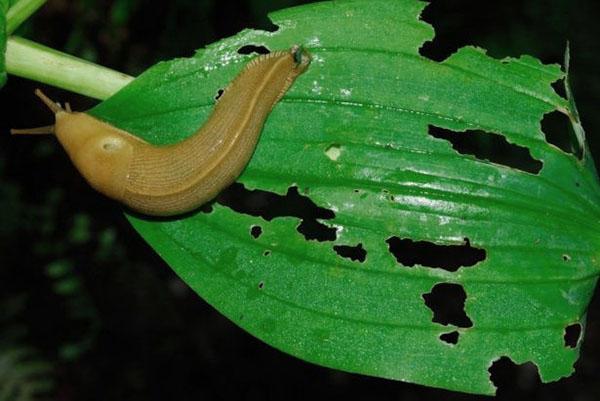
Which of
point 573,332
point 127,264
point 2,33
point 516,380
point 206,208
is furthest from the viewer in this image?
point 516,380

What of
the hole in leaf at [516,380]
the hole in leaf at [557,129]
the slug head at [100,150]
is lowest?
the slug head at [100,150]

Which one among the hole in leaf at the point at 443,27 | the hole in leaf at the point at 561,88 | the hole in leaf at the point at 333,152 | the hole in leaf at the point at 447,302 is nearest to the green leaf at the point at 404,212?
the hole in leaf at the point at 333,152

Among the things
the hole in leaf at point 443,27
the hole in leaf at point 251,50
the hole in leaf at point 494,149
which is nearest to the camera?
the hole in leaf at point 251,50

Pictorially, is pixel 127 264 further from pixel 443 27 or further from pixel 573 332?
pixel 573 332

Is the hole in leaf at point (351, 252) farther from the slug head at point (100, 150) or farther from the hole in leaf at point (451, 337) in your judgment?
the slug head at point (100, 150)

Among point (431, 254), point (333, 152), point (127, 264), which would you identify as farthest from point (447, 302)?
point (333, 152)

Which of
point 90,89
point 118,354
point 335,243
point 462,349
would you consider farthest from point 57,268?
point 462,349

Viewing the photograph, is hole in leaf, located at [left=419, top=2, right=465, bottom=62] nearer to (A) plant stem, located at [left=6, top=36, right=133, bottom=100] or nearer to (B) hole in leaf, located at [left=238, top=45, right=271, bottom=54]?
(B) hole in leaf, located at [left=238, top=45, right=271, bottom=54]

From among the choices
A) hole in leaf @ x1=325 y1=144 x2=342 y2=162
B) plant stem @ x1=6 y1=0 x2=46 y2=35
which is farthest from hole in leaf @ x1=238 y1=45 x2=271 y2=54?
plant stem @ x1=6 y1=0 x2=46 y2=35
